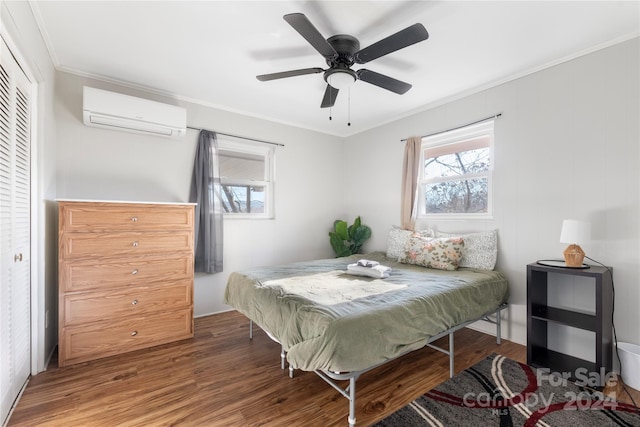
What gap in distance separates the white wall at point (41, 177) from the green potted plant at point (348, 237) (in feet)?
9.74

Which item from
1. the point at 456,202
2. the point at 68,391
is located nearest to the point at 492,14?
the point at 456,202

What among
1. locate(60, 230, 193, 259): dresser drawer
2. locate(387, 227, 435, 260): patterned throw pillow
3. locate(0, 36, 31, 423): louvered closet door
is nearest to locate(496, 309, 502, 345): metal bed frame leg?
locate(387, 227, 435, 260): patterned throw pillow

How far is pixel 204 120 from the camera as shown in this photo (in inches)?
132

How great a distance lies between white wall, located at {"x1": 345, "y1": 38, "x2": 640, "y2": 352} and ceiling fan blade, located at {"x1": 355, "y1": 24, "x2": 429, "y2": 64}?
1.62 metres

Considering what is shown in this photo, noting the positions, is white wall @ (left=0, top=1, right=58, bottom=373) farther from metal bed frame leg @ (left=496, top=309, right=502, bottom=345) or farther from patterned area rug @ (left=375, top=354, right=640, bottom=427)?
metal bed frame leg @ (left=496, top=309, right=502, bottom=345)

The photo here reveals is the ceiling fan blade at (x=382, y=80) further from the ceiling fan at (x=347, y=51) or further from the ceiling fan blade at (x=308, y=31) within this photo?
the ceiling fan blade at (x=308, y=31)

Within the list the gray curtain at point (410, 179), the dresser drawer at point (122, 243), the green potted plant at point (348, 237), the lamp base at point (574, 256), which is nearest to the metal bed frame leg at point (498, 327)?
the lamp base at point (574, 256)

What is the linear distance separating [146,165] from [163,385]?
213 centimetres

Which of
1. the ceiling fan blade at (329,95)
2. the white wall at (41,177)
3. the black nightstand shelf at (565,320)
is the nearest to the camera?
the white wall at (41,177)

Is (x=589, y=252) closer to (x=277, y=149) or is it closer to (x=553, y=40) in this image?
(x=553, y=40)

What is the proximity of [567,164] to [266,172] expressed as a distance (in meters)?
3.20

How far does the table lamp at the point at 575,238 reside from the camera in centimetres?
210

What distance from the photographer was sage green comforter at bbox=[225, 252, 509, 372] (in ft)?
5.01

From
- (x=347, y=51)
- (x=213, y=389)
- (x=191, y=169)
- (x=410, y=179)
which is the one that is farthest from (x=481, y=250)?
(x=191, y=169)
